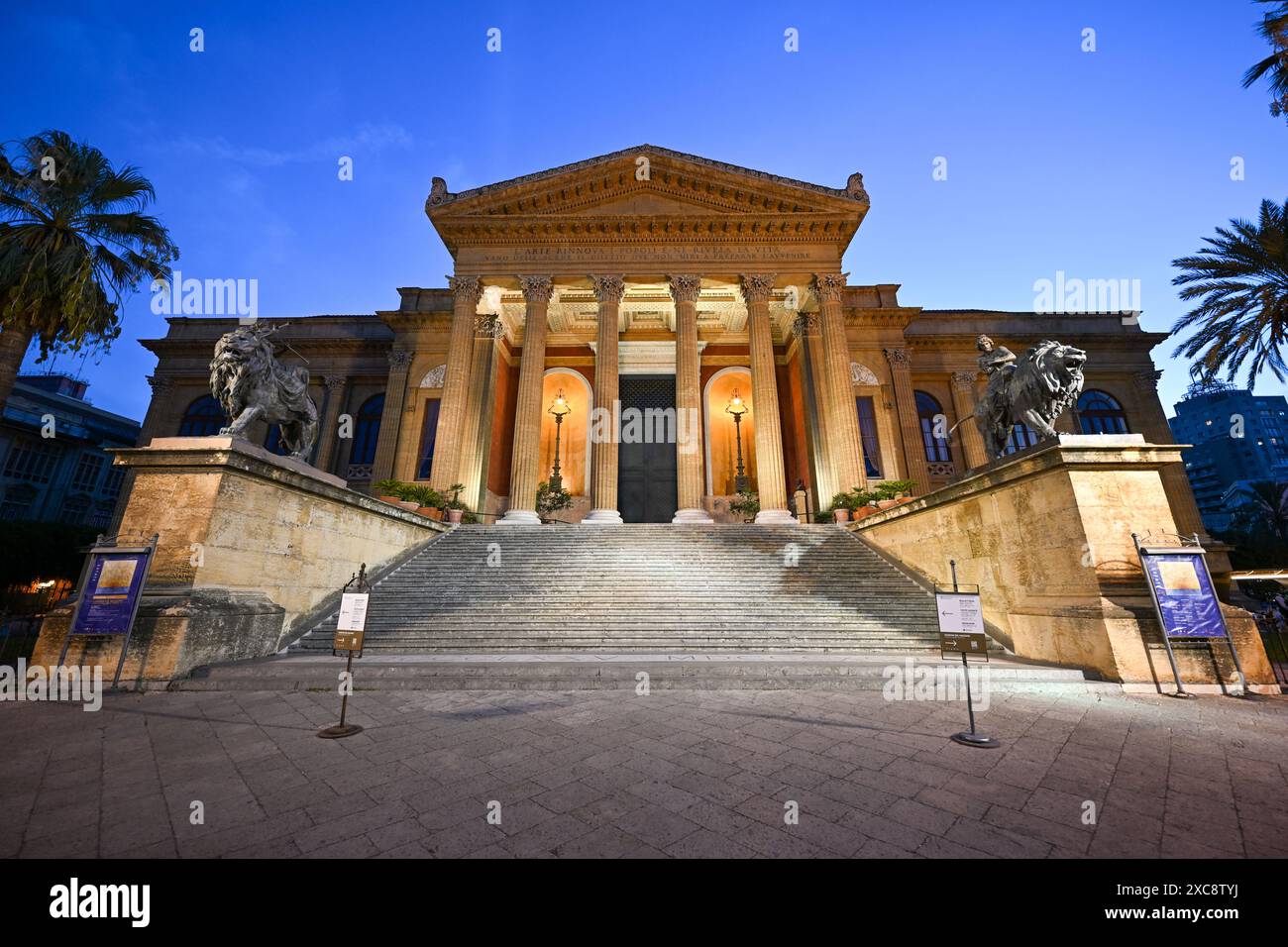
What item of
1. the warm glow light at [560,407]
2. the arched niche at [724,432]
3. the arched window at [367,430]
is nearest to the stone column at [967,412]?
the arched niche at [724,432]

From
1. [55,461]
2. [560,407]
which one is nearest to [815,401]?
[560,407]

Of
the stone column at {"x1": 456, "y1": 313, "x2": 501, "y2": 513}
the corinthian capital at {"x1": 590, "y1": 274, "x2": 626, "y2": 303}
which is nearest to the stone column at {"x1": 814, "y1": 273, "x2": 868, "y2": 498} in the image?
the corinthian capital at {"x1": 590, "y1": 274, "x2": 626, "y2": 303}

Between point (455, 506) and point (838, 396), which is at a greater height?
point (838, 396)

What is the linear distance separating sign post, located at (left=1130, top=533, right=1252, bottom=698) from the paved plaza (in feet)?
3.03

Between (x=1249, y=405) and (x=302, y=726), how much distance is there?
116 m

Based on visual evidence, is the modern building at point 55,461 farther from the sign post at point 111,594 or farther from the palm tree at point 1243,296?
the palm tree at point 1243,296

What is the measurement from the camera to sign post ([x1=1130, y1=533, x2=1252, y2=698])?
5648 mm

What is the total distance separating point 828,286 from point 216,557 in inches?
752

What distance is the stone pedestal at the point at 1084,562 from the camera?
18.8ft

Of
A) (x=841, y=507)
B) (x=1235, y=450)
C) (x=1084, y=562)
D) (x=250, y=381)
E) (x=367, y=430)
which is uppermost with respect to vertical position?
(x=1235, y=450)

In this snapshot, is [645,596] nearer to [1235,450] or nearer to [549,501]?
[549,501]

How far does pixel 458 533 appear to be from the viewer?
13.2 meters

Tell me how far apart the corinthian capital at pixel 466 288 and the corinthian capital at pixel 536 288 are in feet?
5.69

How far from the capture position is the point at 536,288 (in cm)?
1812
